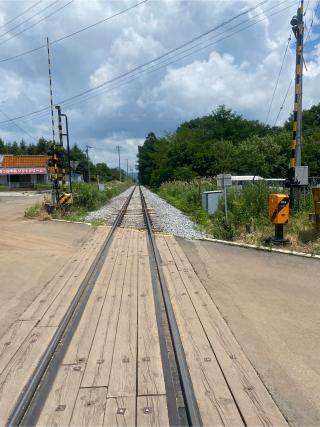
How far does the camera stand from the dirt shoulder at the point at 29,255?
627 cm

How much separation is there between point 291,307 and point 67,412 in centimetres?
350

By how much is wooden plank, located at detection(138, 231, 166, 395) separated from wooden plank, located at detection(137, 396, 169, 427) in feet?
0.35

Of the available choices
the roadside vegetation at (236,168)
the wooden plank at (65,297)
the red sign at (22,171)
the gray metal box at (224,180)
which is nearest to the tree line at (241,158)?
the roadside vegetation at (236,168)

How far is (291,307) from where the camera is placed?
18.5 ft

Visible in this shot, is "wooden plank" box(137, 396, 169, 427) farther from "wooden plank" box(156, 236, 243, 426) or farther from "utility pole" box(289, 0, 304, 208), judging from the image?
"utility pole" box(289, 0, 304, 208)

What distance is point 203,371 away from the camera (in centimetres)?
385

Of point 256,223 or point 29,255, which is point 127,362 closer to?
point 29,255

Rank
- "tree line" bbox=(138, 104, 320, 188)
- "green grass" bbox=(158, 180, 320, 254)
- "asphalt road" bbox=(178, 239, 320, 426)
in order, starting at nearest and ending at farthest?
"asphalt road" bbox=(178, 239, 320, 426) → "green grass" bbox=(158, 180, 320, 254) → "tree line" bbox=(138, 104, 320, 188)

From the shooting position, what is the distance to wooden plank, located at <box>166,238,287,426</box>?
3.15m

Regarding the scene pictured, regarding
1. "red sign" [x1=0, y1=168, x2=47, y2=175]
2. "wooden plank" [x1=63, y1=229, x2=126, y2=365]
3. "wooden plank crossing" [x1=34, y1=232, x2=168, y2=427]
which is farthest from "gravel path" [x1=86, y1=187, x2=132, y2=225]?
"red sign" [x1=0, y1=168, x2=47, y2=175]

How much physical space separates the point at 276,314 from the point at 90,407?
116 inches

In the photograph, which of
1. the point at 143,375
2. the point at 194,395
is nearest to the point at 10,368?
the point at 143,375

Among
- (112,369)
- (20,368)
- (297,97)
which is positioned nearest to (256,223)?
(297,97)

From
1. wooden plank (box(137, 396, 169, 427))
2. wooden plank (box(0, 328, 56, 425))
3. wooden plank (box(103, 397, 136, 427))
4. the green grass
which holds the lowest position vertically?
wooden plank (box(137, 396, 169, 427))
